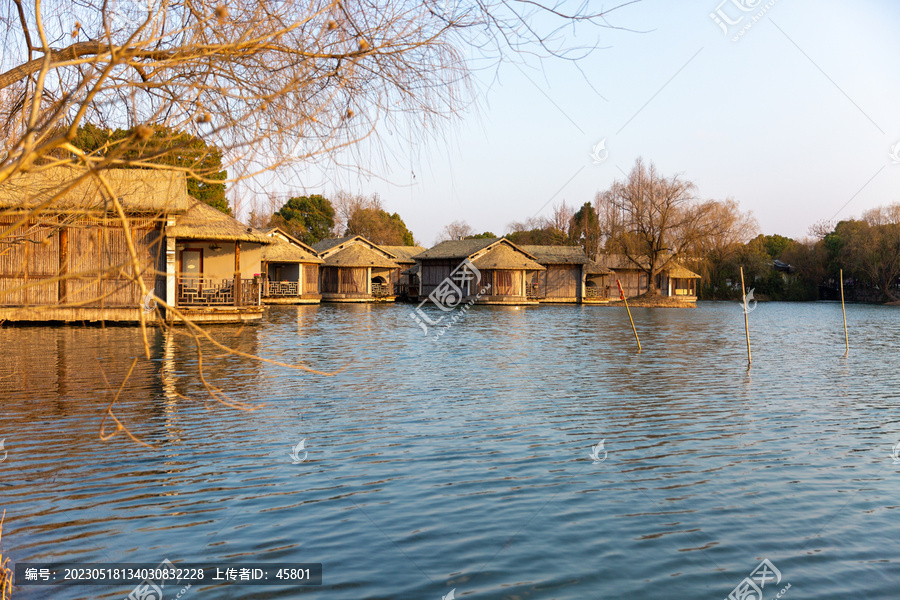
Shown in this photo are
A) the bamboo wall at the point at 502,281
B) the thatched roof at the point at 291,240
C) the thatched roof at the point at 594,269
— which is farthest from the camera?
the thatched roof at the point at 594,269

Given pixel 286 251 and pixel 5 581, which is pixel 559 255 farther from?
A: pixel 5 581

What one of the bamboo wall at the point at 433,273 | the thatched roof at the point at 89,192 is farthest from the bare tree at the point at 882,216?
the thatched roof at the point at 89,192

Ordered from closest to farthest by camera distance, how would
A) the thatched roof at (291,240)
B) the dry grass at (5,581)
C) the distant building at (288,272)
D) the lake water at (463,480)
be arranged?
the dry grass at (5,581), the lake water at (463,480), the distant building at (288,272), the thatched roof at (291,240)

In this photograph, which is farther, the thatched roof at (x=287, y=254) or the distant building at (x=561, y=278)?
the distant building at (x=561, y=278)

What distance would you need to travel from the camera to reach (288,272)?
51719mm

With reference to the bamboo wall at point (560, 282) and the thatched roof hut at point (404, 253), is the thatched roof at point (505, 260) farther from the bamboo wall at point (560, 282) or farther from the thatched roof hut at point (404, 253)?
the thatched roof hut at point (404, 253)

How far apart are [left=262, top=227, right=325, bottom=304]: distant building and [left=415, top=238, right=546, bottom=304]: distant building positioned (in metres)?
11.6

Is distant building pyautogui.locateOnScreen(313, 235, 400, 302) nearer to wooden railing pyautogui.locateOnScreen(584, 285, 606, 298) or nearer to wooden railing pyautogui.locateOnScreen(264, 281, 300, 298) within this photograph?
wooden railing pyautogui.locateOnScreen(264, 281, 300, 298)

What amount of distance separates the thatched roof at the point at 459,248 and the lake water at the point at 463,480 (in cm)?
4057

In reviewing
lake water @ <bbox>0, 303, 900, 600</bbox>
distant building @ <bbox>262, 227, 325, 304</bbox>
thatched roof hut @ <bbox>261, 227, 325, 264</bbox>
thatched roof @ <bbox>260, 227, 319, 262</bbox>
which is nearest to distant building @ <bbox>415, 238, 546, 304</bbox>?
distant building @ <bbox>262, 227, 325, 304</bbox>

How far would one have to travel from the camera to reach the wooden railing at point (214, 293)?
89.4 feet

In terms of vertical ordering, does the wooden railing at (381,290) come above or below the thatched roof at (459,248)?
below

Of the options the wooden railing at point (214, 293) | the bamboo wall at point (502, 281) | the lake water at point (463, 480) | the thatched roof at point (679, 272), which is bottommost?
the lake water at point (463, 480)

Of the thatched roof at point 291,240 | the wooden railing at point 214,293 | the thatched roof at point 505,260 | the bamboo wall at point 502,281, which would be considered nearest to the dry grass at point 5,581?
the wooden railing at point 214,293
